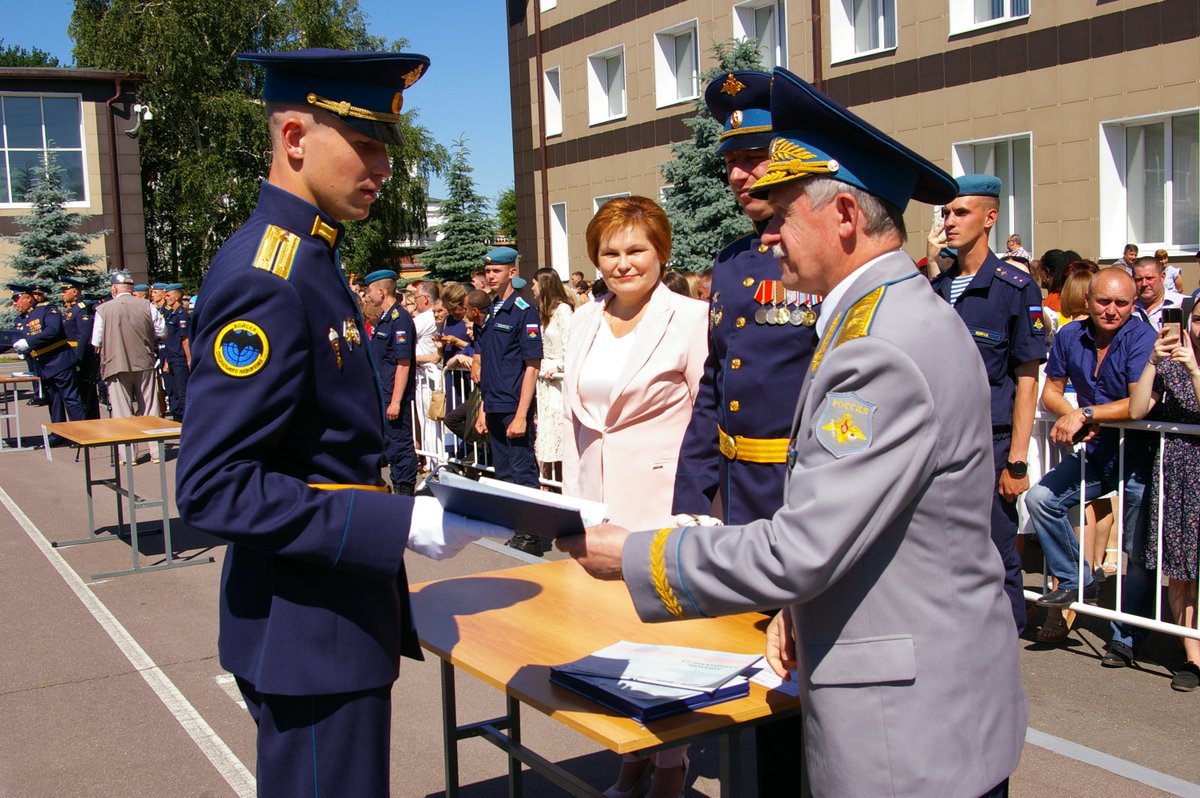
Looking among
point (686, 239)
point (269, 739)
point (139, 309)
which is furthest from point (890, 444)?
point (686, 239)

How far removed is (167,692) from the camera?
17.1ft

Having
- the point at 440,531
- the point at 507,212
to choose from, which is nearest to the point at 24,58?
the point at 507,212

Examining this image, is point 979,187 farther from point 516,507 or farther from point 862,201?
point 516,507

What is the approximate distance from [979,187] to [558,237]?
855 inches

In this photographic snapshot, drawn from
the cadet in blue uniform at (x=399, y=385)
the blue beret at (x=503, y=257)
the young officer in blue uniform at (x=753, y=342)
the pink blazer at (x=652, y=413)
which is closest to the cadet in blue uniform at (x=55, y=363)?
the cadet in blue uniform at (x=399, y=385)

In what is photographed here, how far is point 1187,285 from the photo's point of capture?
1345cm

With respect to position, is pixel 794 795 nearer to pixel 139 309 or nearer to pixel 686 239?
pixel 139 309

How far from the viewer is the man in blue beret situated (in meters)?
1.90

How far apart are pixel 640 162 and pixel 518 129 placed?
5256 millimetres

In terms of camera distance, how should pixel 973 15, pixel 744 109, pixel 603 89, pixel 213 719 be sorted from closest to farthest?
pixel 744 109, pixel 213 719, pixel 973 15, pixel 603 89

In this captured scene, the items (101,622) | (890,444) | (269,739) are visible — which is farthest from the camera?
(101,622)

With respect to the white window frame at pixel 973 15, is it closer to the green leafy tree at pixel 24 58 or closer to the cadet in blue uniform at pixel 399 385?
the cadet in blue uniform at pixel 399 385

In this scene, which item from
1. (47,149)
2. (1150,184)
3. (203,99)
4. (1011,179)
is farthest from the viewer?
(203,99)

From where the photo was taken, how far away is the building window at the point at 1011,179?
1565cm
